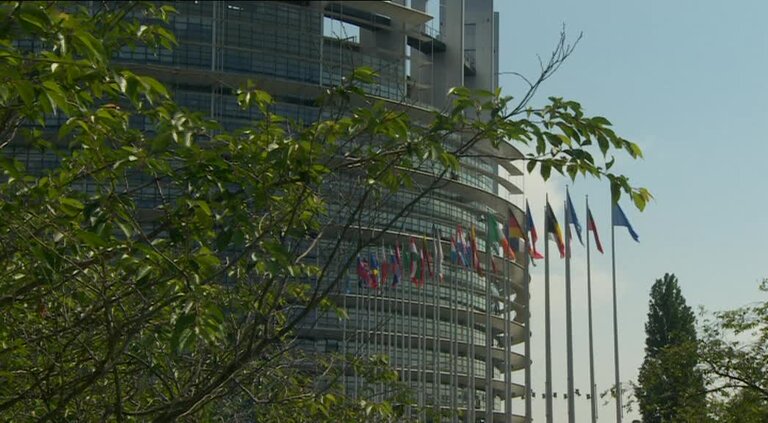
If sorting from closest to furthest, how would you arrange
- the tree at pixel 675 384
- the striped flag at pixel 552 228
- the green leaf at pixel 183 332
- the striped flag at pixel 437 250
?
the green leaf at pixel 183 332, the tree at pixel 675 384, the striped flag at pixel 552 228, the striped flag at pixel 437 250

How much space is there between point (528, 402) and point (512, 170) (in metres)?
35.3

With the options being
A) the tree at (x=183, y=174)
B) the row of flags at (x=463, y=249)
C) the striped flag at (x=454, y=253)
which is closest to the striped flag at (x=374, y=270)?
the row of flags at (x=463, y=249)

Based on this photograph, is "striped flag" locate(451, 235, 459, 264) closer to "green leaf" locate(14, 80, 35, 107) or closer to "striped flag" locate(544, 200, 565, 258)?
"striped flag" locate(544, 200, 565, 258)

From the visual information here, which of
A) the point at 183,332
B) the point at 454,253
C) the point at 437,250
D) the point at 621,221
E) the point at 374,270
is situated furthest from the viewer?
the point at 454,253

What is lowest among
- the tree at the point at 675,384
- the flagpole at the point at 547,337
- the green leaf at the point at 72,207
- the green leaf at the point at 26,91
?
the green leaf at the point at 72,207

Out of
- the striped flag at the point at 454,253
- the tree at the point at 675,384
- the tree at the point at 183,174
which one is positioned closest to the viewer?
the tree at the point at 183,174

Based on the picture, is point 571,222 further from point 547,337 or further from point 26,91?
point 26,91

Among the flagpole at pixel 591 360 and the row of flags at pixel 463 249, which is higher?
the row of flags at pixel 463 249

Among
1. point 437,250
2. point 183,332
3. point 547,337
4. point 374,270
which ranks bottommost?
point 183,332

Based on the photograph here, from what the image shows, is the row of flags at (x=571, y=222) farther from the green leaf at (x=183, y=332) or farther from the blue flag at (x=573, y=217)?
the green leaf at (x=183, y=332)

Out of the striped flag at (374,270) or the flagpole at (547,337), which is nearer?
the flagpole at (547,337)

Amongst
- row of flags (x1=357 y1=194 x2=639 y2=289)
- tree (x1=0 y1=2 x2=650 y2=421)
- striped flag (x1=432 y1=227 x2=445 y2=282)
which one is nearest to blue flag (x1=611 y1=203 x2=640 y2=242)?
row of flags (x1=357 y1=194 x2=639 y2=289)

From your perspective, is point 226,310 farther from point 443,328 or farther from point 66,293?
point 443,328

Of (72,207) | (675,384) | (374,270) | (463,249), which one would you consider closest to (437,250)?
(463,249)
